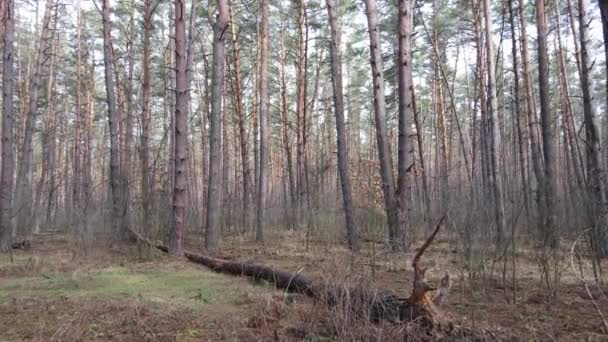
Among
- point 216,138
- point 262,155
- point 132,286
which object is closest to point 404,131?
point 216,138

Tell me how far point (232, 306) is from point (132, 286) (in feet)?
4.36

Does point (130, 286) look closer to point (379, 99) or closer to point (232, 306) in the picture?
point (232, 306)

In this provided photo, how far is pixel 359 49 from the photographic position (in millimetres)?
17281

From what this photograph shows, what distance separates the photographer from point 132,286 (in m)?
4.55

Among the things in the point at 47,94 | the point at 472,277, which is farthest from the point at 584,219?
the point at 47,94

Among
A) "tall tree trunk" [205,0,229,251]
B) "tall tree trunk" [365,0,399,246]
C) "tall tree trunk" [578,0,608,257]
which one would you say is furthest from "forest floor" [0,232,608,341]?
"tall tree trunk" [205,0,229,251]

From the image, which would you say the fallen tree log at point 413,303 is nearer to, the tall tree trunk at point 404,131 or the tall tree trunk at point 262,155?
the tall tree trunk at point 404,131

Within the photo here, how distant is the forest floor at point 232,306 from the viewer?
117 inches

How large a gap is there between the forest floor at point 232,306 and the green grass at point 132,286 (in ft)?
0.03

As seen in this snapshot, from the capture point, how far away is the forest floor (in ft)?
9.73

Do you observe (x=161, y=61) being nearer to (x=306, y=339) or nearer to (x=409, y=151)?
(x=409, y=151)

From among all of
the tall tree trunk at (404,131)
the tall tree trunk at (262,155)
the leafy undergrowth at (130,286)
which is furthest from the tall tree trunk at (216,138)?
the tall tree trunk at (404,131)

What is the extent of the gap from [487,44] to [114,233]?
9.35 meters

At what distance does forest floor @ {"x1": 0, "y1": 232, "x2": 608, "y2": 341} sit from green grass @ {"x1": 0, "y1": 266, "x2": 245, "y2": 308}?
0.03 ft
